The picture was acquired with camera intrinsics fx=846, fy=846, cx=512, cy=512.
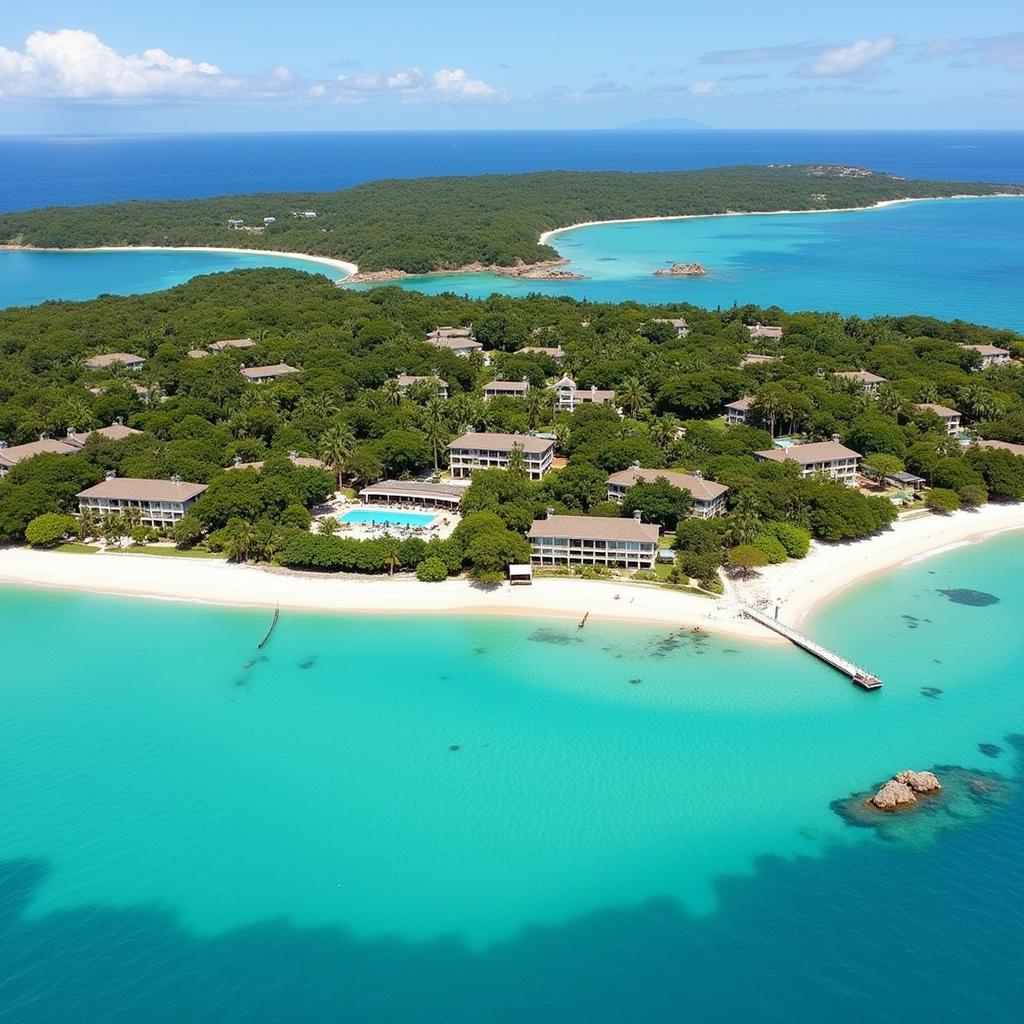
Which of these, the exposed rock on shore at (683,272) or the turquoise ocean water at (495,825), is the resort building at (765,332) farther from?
the turquoise ocean water at (495,825)

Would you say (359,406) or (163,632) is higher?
(359,406)

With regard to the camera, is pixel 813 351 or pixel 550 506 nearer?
pixel 550 506

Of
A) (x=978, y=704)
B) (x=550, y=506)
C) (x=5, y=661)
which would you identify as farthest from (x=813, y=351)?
(x=5, y=661)

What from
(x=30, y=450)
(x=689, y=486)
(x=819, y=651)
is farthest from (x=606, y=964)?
(x=30, y=450)

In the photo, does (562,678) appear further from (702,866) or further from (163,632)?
(163,632)

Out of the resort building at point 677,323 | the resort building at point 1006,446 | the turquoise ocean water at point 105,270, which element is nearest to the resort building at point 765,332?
the resort building at point 677,323

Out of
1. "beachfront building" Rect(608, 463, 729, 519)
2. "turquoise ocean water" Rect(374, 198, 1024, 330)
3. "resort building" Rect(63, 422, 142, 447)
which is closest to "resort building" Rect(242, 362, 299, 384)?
"resort building" Rect(63, 422, 142, 447)

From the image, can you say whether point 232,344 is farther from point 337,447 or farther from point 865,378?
point 865,378

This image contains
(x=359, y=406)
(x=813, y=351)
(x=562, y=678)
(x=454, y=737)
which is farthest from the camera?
(x=813, y=351)
